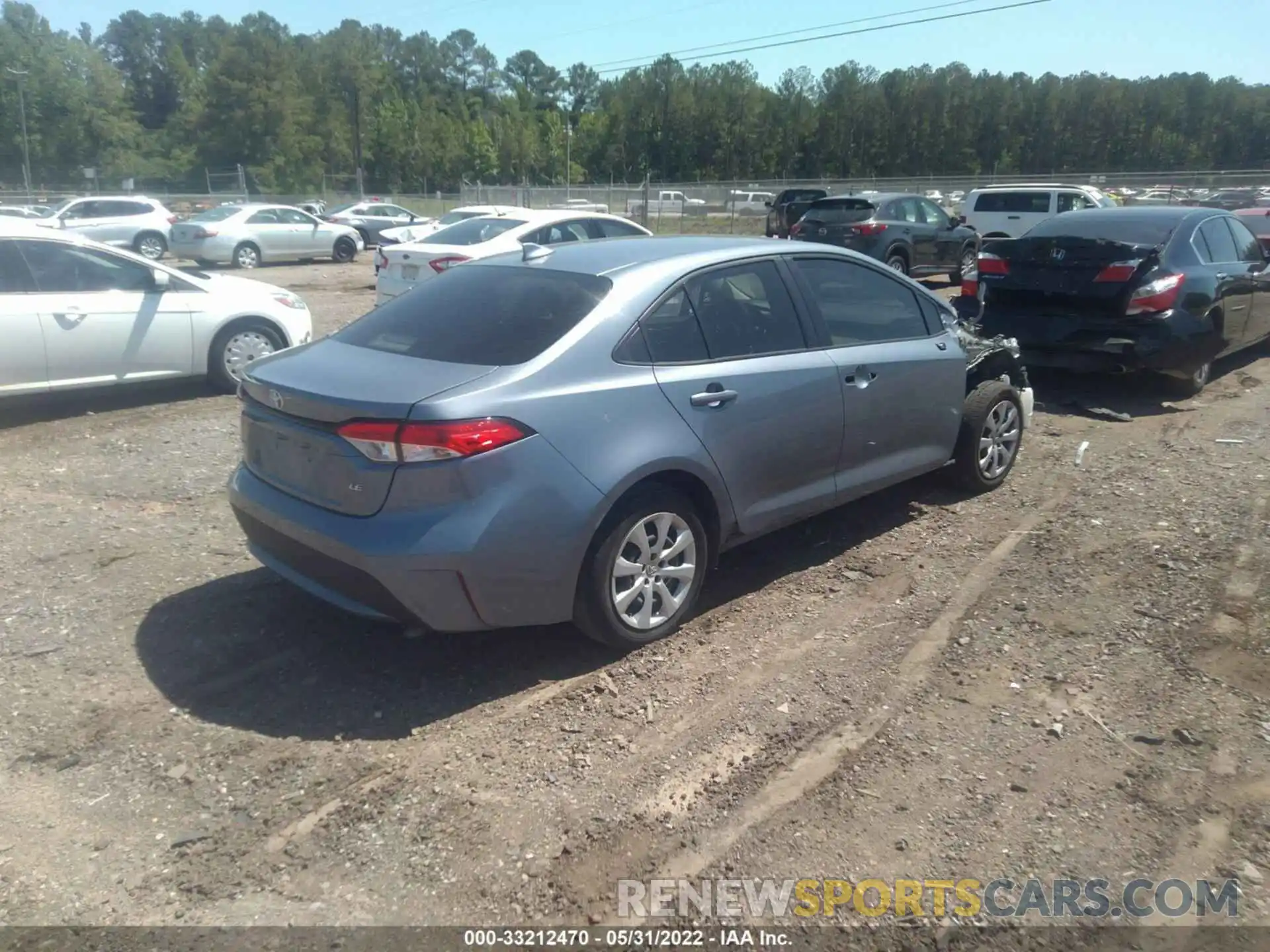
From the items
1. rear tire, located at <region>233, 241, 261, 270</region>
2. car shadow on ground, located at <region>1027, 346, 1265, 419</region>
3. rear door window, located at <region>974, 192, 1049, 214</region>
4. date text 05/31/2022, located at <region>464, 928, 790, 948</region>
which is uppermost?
rear door window, located at <region>974, 192, 1049, 214</region>

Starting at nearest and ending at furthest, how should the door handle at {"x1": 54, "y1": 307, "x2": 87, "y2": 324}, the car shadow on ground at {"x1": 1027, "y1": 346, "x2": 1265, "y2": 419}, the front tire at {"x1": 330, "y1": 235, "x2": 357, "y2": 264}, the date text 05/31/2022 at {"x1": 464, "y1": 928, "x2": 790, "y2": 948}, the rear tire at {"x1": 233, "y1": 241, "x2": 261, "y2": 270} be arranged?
the date text 05/31/2022 at {"x1": 464, "y1": 928, "x2": 790, "y2": 948} → the door handle at {"x1": 54, "y1": 307, "x2": 87, "y2": 324} → the car shadow on ground at {"x1": 1027, "y1": 346, "x2": 1265, "y2": 419} → the rear tire at {"x1": 233, "y1": 241, "x2": 261, "y2": 270} → the front tire at {"x1": 330, "y1": 235, "x2": 357, "y2": 264}

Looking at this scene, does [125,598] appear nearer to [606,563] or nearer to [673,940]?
[606,563]

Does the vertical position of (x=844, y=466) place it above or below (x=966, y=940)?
above

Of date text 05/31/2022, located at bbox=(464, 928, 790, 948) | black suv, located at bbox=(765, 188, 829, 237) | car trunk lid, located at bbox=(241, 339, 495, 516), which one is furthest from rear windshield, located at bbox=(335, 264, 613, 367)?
black suv, located at bbox=(765, 188, 829, 237)

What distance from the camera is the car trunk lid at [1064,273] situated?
26.8ft

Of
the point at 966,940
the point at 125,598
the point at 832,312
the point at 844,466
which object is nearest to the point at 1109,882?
the point at 966,940

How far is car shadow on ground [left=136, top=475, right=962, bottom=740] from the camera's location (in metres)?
3.79

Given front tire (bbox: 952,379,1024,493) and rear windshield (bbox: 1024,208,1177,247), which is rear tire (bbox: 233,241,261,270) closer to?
rear windshield (bbox: 1024,208,1177,247)

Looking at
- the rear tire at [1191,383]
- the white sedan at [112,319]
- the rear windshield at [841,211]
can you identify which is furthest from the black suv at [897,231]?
the white sedan at [112,319]

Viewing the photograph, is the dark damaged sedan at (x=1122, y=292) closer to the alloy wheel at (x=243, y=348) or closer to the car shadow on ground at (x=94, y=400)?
the alloy wheel at (x=243, y=348)

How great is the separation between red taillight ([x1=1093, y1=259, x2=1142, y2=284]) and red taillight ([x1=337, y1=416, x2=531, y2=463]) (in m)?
6.41

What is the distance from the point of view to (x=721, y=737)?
3666 mm

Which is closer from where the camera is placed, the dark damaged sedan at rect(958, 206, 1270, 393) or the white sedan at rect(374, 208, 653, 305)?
the dark damaged sedan at rect(958, 206, 1270, 393)

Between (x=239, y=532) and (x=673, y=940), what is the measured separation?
3.76 metres
